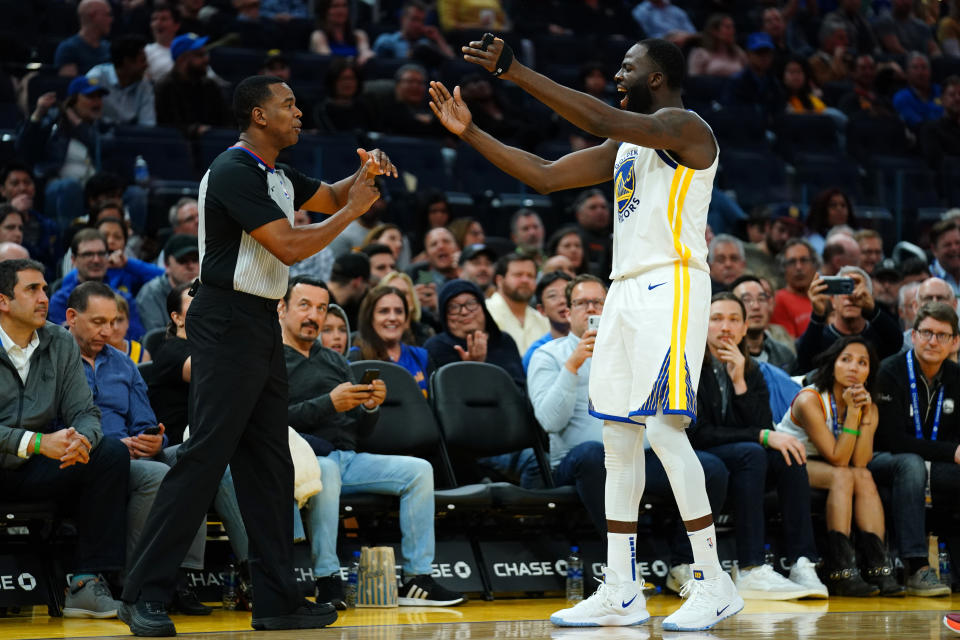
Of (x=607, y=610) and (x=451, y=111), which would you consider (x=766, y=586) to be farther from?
(x=451, y=111)

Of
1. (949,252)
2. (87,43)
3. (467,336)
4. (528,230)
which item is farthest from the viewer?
(87,43)

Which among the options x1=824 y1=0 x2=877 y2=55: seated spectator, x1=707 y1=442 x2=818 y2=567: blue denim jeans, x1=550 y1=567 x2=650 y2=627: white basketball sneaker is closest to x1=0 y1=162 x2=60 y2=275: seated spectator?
x1=707 y1=442 x2=818 y2=567: blue denim jeans

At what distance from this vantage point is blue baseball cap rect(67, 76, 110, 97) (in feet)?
32.7

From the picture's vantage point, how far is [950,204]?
1270 centimetres

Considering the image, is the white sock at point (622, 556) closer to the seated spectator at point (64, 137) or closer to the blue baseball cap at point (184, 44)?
the seated spectator at point (64, 137)

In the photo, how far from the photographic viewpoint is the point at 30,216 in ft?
29.5

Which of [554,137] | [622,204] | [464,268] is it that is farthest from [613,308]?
[554,137]

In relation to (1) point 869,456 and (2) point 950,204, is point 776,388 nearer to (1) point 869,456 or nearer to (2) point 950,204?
(1) point 869,456

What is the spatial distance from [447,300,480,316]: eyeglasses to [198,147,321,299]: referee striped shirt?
301 centimetres

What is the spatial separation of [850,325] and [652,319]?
11.4ft

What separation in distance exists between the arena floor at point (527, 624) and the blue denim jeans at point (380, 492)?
0.29 meters

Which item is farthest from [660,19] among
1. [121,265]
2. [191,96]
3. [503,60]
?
[503,60]

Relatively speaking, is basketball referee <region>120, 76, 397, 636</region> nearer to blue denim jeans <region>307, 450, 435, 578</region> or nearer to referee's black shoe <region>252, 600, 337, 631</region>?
referee's black shoe <region>252, 600, 337, 631</region>

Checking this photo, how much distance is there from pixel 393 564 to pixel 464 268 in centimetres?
363
